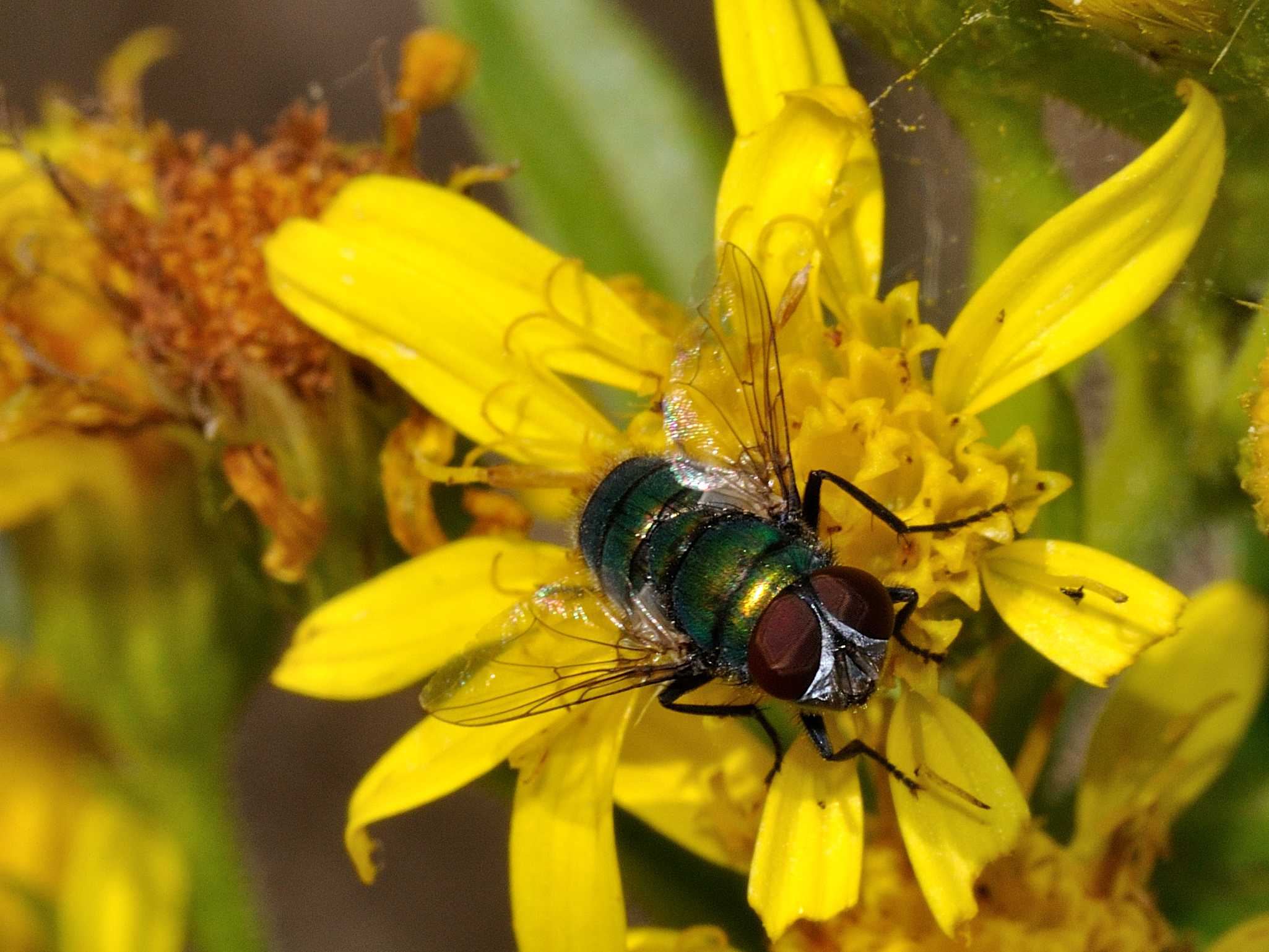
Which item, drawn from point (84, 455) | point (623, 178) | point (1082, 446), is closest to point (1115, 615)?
point (1082, 446)

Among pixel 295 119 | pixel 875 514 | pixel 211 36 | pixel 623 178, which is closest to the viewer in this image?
pixel 875 514

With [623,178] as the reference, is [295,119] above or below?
above

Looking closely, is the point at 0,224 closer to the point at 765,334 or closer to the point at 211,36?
the point at 765,334

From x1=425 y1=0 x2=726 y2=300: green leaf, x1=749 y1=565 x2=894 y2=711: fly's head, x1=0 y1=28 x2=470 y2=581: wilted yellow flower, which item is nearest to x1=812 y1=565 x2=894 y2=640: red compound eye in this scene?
x1=749 y1=565 x2=894 y2=711: fly's head

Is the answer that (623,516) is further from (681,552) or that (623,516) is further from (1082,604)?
(1082,604)

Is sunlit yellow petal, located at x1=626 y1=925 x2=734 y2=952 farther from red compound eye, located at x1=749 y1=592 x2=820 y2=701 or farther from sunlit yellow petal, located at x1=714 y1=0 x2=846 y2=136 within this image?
sunlit yellow petal, located at x1=714 y1=0 x2=846 y2=136

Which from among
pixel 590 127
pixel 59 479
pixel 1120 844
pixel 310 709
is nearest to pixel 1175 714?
pixel 1120 844

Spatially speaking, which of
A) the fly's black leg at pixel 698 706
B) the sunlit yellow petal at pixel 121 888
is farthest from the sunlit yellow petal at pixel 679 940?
the sunlit yellow petal at pixel 121 888
